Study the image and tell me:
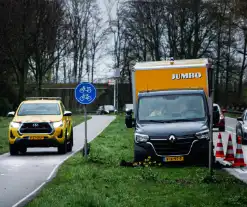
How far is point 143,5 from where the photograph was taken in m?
74.1

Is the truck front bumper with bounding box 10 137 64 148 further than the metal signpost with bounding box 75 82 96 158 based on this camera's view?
Yes

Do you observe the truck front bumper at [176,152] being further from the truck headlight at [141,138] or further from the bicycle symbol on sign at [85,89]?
the bicycle symbol on sign at [85,89]

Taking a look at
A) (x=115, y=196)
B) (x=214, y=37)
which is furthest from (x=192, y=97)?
(x=214, y=37)

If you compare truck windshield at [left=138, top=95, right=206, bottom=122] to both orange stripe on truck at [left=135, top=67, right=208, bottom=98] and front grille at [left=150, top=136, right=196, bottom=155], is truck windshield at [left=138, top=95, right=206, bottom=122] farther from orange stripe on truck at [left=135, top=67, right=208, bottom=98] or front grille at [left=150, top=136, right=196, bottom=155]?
front grille at [left=150, top=136, right=196, bottom=155]

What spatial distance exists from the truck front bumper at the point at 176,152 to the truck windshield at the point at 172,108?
3.63ft

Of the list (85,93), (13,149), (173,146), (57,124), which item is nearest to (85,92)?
(85,93)

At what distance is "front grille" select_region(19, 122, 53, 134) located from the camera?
26.2 metres

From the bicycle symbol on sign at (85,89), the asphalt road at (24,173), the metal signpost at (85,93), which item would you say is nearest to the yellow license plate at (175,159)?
the asphalt road at (24,173)

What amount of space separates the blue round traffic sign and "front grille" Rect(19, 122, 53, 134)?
3.48 meters

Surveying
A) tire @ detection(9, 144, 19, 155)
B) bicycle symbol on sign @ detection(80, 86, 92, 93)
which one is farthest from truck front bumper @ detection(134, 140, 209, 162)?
tire @ detection(9, 144, 19, 155)

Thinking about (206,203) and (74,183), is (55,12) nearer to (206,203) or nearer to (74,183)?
(74,183)

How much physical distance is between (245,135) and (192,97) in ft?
38.0

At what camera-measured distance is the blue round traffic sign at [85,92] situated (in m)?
23.2

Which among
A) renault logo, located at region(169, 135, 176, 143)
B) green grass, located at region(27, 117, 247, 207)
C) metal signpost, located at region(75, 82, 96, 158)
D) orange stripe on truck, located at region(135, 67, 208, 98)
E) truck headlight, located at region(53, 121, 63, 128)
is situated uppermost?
orange stripe on truck, located at region(135, 67, 208, 98)
